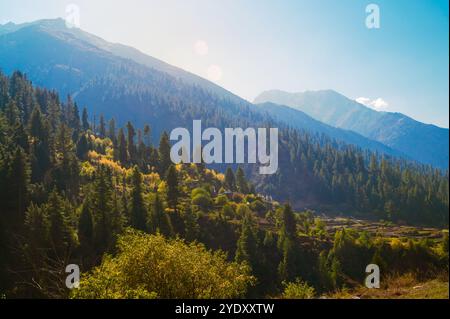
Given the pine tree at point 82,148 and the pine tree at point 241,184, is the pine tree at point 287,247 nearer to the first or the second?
the pine tree at point 241,184

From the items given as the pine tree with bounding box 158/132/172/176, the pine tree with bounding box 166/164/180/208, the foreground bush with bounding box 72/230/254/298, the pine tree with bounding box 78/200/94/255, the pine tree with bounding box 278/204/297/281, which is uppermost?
the pine tree with bounding box 158/132/172/176

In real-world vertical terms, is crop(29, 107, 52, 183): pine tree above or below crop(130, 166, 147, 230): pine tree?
above

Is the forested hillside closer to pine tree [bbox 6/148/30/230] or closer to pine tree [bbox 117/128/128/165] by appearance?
pine tree [bbox 6/148/30/230]

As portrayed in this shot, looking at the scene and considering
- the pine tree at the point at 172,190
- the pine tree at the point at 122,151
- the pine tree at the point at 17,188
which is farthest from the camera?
the pine tree at the point at 122,151

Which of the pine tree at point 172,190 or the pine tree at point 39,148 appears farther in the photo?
the pine tree at point 39,148

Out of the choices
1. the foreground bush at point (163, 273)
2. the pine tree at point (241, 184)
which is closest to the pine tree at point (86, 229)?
the foreground bush at point (163, 273)

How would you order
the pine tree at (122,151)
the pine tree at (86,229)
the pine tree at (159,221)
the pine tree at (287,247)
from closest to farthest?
1. the pine tree at (86,229)
2. the pine tree at (159,221)
3. the pine tree at (287,247)
4. the pine tree at (122,151)

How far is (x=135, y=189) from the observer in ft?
276

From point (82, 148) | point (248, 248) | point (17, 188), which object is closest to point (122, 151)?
point (82, 148)

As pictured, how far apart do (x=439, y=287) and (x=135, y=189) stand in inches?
2650

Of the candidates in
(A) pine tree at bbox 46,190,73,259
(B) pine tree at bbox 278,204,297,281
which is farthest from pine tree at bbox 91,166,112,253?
(B) pine tree at bbox 278,204,297,281

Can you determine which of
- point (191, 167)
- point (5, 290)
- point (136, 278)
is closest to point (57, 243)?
point (5, 290)

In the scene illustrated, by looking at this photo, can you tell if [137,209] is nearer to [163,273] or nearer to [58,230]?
[58,230]
